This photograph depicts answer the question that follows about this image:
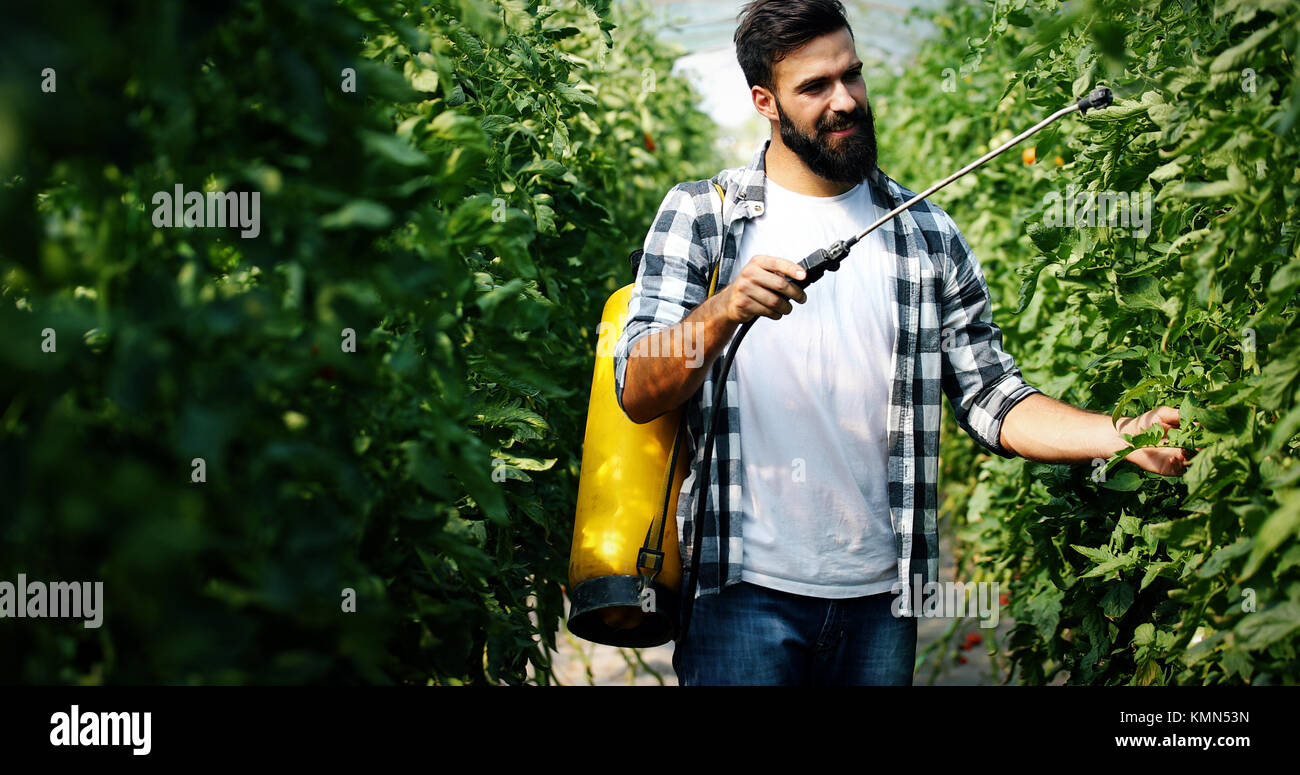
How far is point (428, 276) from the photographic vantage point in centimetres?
104

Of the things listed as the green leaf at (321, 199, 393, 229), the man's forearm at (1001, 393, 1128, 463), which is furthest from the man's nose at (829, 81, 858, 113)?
the green leaf at (321, 199, 393, 229)

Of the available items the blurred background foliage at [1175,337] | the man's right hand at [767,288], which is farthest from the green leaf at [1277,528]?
the man's right hand at [767,288]

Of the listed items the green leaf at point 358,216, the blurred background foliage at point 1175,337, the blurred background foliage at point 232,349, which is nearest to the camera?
the blurred background foliage at point 232,349

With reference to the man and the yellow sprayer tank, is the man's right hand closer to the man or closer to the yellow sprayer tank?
the man

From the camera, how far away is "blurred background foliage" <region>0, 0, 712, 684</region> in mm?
802

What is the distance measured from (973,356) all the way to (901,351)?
16 centimetres

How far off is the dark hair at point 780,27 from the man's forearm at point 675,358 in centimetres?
56

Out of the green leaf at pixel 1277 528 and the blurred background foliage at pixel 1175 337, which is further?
the blurred background foliage at pixel 1175 337

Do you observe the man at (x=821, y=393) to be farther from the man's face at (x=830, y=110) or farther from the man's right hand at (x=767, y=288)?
the man's right hand at (x=767, y=288)

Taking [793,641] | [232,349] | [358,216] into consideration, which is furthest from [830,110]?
[232,349]

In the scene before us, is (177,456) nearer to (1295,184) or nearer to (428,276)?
(428,276)

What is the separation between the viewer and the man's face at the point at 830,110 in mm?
1901

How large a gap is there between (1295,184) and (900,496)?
812 millimetres
